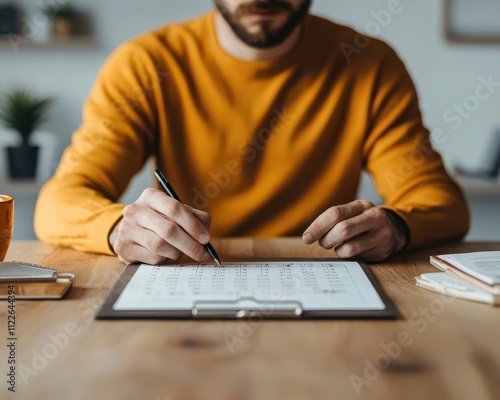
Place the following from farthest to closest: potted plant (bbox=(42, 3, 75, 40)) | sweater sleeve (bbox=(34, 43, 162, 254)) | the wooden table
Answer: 1. potted plant (bbox=(42, 3, 75, 40))
2. sweater sleeve (bbox=(34, 43, 162, 254))
3. the wooden table

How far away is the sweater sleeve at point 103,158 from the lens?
3.74 feet

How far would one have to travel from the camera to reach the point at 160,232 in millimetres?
956

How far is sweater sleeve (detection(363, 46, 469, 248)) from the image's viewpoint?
1.19 m

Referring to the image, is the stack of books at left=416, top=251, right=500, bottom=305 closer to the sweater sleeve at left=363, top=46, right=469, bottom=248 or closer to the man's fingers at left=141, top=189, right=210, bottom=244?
the sweater sleeve at left=363, top=46, right=469, bottom=248

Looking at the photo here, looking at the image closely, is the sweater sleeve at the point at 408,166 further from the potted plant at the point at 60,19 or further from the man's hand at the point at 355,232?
the potted plant at the point at 60,19

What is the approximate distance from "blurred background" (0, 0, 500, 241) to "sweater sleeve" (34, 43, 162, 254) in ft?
4.03

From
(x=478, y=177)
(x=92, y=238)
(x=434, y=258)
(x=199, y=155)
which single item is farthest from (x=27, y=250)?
(x=478, y=177)

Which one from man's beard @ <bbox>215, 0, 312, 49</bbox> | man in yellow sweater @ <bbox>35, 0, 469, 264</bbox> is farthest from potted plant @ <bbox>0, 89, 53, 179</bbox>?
man's beard @ <bbox>215, 0, 312, 49</bbox>

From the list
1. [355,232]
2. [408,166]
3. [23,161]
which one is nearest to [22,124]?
[23,161]

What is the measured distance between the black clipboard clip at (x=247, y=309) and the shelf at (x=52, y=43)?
2.08 metres

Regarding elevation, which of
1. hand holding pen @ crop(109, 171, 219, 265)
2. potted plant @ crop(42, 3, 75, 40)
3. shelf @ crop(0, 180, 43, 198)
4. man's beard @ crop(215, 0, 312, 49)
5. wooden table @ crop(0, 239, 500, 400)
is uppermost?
man's beard @ crop(215, 0, 312, 49)

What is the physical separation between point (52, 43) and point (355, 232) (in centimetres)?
197

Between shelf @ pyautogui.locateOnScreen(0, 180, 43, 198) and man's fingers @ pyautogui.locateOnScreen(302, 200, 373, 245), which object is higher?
man's fingers @ pyautogui.locateOnScreen(302, 200, 373, 245)

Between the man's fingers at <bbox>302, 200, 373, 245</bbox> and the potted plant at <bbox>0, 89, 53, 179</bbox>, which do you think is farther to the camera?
the potted plant at <bbox>0, 89, 53, 179</bbox>
